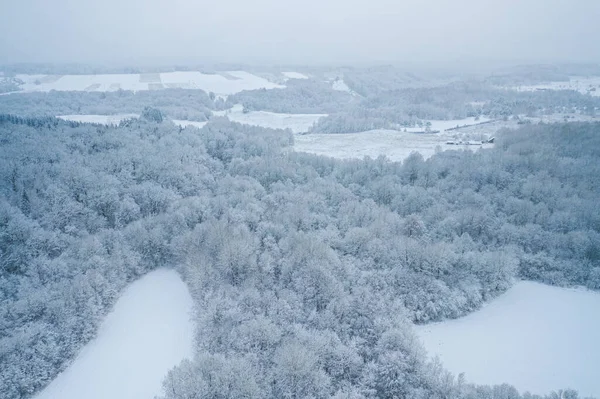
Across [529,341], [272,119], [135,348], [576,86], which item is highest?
[576,86]

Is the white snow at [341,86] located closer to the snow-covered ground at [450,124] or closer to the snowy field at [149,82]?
the snowy field at [149,82]

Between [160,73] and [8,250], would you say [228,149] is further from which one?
[160,73]

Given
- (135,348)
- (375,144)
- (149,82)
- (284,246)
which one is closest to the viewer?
(135,348)

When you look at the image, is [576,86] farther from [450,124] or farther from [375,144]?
[375,144]

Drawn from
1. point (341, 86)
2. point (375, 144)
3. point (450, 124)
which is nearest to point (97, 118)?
point (375, 144)

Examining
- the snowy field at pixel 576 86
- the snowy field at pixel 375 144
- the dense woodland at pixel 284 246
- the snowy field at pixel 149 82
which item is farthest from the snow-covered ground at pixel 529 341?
the snowy field at pixel 576 86

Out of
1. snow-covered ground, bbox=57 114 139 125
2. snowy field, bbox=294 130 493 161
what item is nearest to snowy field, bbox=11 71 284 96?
snow-covered ground, bbox=57 114 139 125
